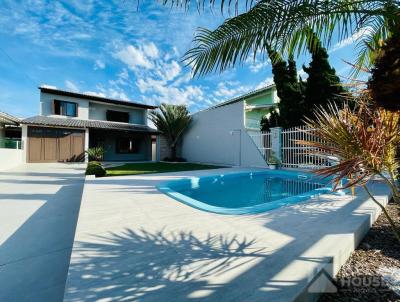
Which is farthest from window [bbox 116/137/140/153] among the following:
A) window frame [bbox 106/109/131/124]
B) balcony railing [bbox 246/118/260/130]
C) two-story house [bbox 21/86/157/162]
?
balcony railing [bbox 246/118/260/130]

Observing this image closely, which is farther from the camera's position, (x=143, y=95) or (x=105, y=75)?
(x=143, y=95)

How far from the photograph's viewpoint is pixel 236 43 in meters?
2.72

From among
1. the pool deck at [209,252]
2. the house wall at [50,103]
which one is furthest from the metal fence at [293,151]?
the house wall at [50,103]

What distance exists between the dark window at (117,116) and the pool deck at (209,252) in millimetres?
22747

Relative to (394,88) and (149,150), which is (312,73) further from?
(149,150)

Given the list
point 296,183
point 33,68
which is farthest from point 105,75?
point 296,183

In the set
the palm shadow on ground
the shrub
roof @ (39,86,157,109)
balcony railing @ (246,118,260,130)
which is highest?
roof @ (39,86,157,109)

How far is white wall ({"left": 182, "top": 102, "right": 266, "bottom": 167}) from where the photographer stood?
1702 centimetres

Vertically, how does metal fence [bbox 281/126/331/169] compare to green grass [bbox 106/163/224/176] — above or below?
above

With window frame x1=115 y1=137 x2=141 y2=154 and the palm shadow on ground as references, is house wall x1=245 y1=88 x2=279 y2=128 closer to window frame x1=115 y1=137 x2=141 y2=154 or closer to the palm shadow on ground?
window frame x1=115 y1=137 x2=141 y2=154

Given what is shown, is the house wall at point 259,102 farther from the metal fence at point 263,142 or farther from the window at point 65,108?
the window at point 65,108

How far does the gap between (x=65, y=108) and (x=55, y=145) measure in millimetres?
4205

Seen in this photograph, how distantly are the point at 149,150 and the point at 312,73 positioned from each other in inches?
780

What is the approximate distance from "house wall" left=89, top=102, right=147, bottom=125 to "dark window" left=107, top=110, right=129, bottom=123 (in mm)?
367
